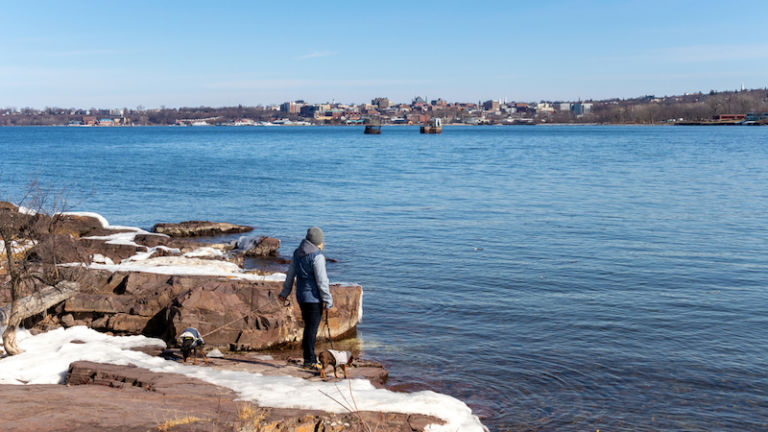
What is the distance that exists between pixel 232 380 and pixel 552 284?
9.99 m

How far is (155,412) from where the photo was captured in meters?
6.95

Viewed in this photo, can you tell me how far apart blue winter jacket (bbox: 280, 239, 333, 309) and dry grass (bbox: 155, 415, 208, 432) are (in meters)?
2.66

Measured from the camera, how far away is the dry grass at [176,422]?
636cm

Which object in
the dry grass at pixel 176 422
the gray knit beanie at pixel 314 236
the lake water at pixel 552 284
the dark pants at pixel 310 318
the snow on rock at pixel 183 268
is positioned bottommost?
the lake water at pixel 552 284

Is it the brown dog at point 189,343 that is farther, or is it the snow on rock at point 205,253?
the snow on rock at point 205,253

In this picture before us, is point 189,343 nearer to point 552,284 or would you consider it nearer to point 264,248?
point 552,284

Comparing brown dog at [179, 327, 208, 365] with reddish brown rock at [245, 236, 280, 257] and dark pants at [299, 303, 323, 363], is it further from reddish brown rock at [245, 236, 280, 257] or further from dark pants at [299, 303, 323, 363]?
reddish brown rock at [245, 236, 280, 257]

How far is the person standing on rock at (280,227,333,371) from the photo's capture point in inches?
351

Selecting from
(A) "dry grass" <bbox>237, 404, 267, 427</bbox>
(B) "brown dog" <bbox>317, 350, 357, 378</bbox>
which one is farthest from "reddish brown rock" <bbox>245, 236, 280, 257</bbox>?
(A) "dry grass" <bbox>237, 404, 267, 427</bbox>

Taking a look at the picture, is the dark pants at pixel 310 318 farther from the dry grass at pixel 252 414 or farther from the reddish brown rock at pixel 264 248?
the reddish brown rock at pixel 264 248

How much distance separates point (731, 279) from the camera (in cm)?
1677

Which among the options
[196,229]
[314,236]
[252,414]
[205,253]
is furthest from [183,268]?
[196,229]

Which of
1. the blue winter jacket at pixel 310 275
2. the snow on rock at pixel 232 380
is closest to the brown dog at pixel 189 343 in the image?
the snow on rock at pixel 232 380

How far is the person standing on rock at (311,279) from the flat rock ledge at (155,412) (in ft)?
5.14
